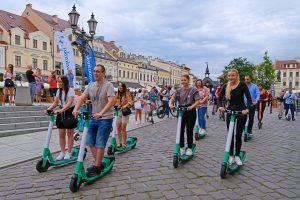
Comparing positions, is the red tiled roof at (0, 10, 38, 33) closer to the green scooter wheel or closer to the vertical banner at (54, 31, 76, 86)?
the vertical banner at (54, 31, 76, 86)

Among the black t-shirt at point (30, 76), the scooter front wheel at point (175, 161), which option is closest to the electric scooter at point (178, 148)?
the scooter front wheel at point (175, 161)

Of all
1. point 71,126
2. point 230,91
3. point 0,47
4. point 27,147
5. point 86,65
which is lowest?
point 27,147

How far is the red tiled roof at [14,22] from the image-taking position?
1626 inches

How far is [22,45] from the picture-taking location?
1683 inches

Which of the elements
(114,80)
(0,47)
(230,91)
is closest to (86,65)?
(230,91)

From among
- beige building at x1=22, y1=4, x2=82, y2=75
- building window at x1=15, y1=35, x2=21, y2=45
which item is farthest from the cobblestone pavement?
beige building at x1=22, y1=4, x2=82, y2=75

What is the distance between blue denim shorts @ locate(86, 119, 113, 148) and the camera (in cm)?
477

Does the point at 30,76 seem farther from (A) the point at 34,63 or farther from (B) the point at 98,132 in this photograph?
(A) the point at 34,63

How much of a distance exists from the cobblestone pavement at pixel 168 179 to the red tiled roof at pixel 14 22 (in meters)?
41.3

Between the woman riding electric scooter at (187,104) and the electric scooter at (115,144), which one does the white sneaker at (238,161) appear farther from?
the electric scooter at (115,144)

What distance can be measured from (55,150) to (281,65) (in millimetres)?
106582

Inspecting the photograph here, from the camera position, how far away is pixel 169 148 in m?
7.29

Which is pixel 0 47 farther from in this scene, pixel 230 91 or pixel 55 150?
pixel 230 91

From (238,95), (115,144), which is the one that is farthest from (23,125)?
(238,95)
